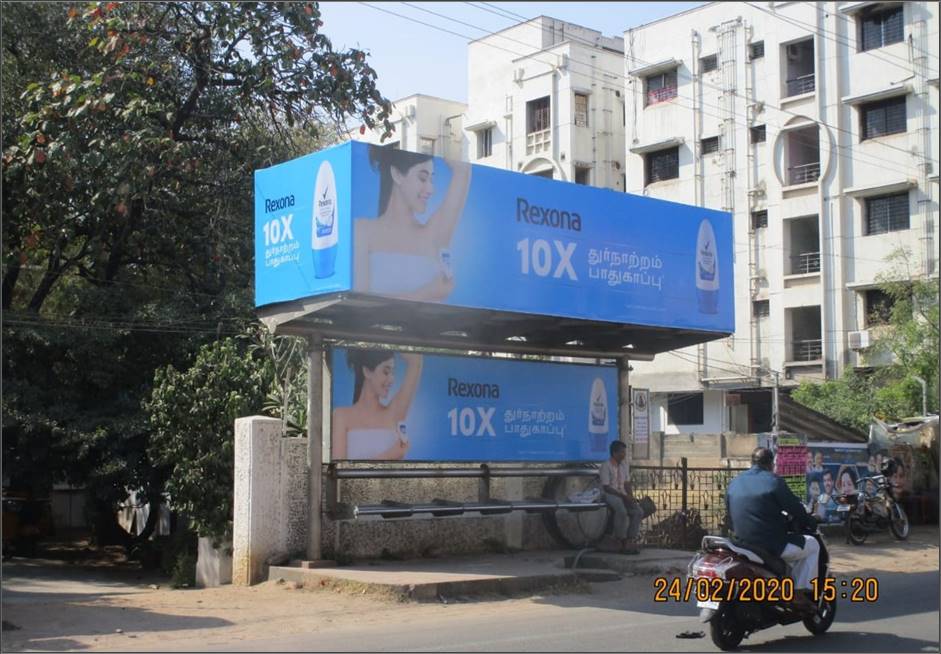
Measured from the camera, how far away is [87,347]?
1850 centimetres

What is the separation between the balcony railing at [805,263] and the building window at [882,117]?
454cm

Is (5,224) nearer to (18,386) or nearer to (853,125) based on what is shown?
(18,386)

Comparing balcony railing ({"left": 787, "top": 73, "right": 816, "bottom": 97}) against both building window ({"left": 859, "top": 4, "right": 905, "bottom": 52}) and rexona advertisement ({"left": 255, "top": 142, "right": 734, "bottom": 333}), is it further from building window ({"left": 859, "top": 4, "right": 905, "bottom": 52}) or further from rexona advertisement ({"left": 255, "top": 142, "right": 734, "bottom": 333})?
rexona advertisement ({"left": 255, "top": 142, "right": 734, "bottom": 333})

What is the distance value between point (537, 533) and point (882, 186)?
82.6 ft

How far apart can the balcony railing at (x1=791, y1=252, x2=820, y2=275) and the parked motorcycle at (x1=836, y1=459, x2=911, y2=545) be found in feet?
65.7

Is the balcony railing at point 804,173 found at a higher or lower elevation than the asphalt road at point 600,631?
higher

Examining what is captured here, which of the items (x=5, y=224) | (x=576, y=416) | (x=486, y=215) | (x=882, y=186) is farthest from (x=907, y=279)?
(x=5, y=224)

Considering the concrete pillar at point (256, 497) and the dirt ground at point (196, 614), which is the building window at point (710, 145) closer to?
the dirt ground at point (196, 614)

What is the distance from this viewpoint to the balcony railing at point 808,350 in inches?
1528

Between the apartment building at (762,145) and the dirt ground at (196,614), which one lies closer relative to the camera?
the dirt ground at (196,614)

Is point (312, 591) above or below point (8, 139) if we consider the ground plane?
below

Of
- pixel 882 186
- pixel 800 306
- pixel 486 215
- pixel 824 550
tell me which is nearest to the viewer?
pixel 824 550

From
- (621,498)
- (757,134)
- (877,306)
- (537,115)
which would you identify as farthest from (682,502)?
(537,115)
